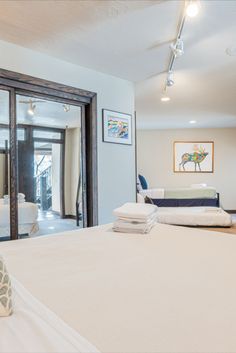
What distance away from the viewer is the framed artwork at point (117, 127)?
317cm

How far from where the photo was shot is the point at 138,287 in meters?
0.88

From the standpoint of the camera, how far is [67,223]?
3051 mm

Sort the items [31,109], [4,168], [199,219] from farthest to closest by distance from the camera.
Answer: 1. [31,109]
2. [4,168]
3. [199,219]

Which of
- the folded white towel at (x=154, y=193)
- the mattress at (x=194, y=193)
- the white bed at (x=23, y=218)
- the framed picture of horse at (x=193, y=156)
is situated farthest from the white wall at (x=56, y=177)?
the framed picture of horse at (x=193, y=156)

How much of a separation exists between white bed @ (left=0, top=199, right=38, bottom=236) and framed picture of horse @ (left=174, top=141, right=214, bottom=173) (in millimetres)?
5336

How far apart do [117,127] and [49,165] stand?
99cm

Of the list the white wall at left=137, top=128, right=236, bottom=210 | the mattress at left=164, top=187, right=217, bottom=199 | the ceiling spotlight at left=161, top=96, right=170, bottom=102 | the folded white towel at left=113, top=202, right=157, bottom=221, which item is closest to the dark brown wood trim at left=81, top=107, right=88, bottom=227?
the folded white towel at left=113, top=202, right=157, bottom=221

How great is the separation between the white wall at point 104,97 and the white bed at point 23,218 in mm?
762

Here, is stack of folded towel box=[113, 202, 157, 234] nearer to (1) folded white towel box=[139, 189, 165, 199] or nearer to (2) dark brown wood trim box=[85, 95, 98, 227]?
(2) dark brown wood trim box=[85, 95, 98, 227]

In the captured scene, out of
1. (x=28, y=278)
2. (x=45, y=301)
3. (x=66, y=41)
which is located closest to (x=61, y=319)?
(x=45, y=301)

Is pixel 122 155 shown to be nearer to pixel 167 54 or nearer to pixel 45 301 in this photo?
pixel 167 54

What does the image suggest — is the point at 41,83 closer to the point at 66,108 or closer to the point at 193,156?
the point at 66,108

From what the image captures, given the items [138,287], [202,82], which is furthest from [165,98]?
[138,287]

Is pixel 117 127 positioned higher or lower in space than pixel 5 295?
higher
